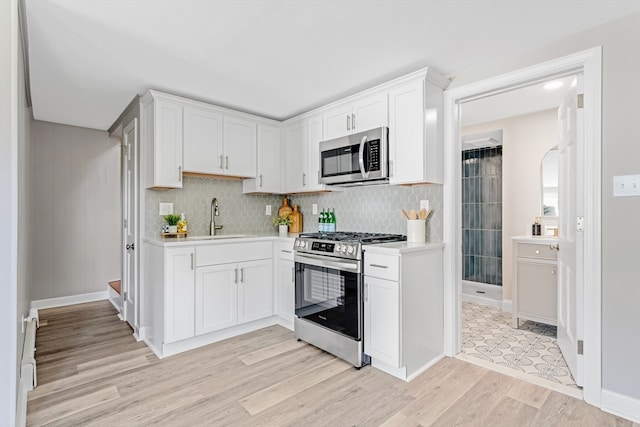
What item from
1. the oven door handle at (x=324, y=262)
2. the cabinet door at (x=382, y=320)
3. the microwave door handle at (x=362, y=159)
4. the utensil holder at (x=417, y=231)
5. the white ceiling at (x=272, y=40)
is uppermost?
the white ceiling at (x=272, y=40)

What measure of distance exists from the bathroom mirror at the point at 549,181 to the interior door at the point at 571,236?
108 centimetres

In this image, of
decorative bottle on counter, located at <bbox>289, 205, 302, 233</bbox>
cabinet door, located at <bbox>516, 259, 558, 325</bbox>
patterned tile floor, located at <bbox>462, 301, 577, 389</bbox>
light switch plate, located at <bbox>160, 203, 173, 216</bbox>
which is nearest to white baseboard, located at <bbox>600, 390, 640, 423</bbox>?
patterned tile floor, located at <bbox>462, 301, 577, 389</bbox>

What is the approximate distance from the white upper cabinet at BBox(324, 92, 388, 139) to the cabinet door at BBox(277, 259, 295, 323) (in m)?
1.35

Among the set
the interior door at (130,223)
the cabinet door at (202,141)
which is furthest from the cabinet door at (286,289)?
the interior door at (130,223)

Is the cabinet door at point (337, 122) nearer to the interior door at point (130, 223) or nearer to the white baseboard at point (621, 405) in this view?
the interior door at point (130, 223)

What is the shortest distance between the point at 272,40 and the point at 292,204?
2.30 m

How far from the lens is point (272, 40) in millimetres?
2172

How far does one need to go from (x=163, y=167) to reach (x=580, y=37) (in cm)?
321

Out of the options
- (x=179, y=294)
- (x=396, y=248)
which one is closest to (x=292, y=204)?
(x=179, y=294)

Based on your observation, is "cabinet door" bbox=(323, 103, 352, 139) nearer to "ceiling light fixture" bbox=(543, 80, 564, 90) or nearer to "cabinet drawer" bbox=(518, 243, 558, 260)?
"ceiling light fixture" bbox=(543, 80, 564, 90)

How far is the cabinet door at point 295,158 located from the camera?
364cm

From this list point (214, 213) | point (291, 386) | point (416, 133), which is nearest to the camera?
point (291, 386)

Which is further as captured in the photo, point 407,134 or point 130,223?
point 130,223

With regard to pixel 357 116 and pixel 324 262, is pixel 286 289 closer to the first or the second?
pixel 324 262
